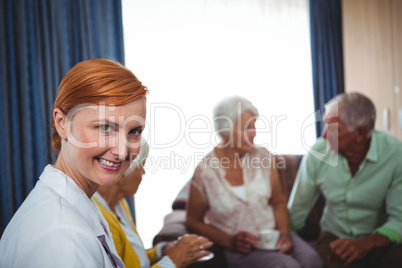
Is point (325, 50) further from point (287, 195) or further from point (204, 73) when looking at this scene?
point (287, 195)

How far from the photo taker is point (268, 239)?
64.8 inches

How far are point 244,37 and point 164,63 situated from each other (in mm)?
835

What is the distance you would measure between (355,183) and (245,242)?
0.71 meters

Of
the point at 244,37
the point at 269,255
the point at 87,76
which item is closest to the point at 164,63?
the point at 244,37

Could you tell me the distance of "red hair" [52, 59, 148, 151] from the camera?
0.70m

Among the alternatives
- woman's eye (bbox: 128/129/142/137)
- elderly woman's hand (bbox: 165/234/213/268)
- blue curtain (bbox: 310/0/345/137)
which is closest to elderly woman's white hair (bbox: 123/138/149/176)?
elderly woman's hand (bbox: 165/234/213/268)

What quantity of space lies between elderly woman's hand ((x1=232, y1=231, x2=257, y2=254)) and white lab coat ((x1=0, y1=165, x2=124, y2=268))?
106cm

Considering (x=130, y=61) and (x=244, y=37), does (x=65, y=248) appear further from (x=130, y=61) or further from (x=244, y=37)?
(x=244, y=37)

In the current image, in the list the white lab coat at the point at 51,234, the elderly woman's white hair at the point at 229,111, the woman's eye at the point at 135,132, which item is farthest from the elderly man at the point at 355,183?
the white lab coat at the point at 51,234

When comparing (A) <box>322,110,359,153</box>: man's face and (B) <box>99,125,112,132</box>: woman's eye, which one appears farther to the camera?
(A) <box>322,110,359,153</box>: man's face

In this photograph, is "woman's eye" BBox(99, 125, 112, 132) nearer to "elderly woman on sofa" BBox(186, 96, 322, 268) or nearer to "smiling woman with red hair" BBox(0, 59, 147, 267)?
"smiling woman with red hair" BBox(0, 59, 147, 267)

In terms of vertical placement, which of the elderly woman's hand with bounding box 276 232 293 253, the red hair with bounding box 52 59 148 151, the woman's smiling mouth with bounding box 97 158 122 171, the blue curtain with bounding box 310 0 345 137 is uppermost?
the blue curtain with bounding box 310 0 345 137

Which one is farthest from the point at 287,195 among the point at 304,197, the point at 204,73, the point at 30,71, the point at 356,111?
the point at 30,71

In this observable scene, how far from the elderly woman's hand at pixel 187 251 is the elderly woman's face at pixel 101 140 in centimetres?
61
